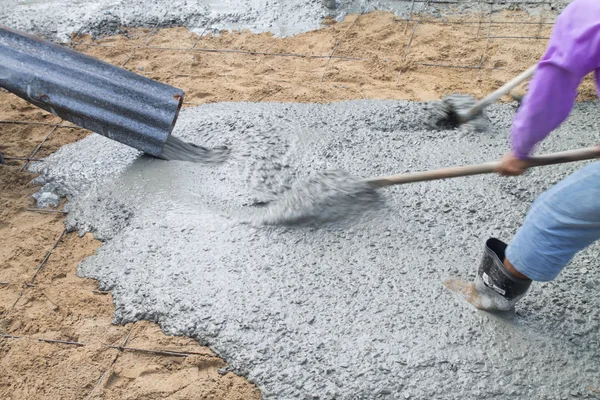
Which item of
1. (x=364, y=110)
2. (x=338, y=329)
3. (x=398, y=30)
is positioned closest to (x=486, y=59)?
(x=398, y=30)

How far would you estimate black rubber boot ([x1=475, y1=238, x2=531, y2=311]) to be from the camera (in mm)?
2211

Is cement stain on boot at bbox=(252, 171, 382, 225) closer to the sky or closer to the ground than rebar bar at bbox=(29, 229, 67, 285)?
closer to the sky

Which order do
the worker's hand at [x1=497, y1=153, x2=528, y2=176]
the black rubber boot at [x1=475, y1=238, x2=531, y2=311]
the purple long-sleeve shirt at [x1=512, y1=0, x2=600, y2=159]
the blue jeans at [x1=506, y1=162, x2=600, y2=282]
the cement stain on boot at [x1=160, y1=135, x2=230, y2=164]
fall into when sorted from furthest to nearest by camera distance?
1. the cement stain on boot at [x1=160, y1=135, x2=230, y2=164]
2. the black rubber boot at [x1=475, y1=238, x2=531, y2=311]
3. the worker's hand at [x1=497, y1=153, x2=528, y2=176]
4. the blue jeans at [x1=506, y1=162, x2=600, y2=282]
5. the purple long-sleeve shirt at [x1=512, y1=0, x2=600, y2=159]

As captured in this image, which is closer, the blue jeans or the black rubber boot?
the blue jeans

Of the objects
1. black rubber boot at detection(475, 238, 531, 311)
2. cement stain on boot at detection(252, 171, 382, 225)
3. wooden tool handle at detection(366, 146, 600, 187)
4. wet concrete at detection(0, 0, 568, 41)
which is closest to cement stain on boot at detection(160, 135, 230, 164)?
cement stain on boot at detection(252, 171, 382, 225)

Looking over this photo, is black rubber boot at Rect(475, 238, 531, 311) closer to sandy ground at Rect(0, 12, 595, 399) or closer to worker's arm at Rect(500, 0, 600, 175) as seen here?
worker's arm at Rect(500, 0, 600, 175)

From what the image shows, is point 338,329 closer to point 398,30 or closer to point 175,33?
point 398,30

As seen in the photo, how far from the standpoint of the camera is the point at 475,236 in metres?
2.67

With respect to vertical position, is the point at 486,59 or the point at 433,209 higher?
the point at 486,59

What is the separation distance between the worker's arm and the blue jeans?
19cm

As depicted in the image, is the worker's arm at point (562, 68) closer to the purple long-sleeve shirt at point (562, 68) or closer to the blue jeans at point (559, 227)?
the purple long-sleeve shirt at point (562, 68)

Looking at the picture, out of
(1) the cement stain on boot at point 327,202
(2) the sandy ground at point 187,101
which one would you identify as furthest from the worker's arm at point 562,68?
(2) the sandy ground at point 187,101

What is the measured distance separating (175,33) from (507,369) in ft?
13.2

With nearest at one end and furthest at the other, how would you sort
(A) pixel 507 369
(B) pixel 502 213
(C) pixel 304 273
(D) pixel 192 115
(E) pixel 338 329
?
(A) pixel 507 369 < (E) pixel 338 329 < (C) pixel 304 273 < (B) pixel 502 213 < (D) pixel 192 115
